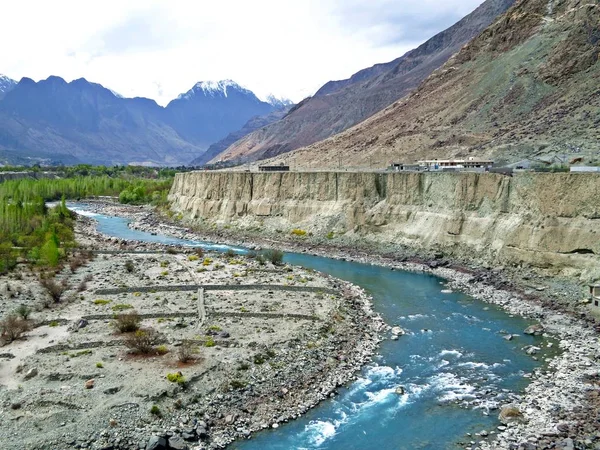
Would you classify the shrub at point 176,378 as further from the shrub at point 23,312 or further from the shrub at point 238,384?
the shrub at point 23,312

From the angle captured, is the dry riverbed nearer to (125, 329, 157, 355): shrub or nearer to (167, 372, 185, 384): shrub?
(167, 372, 185, 384): shrub

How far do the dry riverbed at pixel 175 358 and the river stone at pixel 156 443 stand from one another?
0.11ft

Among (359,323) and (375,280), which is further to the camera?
(375,280)

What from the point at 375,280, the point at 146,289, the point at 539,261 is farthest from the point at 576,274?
the point at 146,289

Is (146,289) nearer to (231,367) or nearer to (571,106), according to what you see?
(231,367)

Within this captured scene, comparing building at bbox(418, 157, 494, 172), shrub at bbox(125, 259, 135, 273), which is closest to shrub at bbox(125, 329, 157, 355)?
shrub at bbox(125, 259, 135, 273)

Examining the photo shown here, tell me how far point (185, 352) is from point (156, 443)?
20.7ft

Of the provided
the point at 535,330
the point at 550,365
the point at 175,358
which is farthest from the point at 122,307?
the point at 535,330

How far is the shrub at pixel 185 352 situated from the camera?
22922 millimetres

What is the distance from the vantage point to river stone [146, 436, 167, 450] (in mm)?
16984

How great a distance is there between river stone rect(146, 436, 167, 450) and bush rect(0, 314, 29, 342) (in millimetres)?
11757

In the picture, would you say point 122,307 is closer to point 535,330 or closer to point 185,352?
point 185,352

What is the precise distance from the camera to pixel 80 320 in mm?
27734

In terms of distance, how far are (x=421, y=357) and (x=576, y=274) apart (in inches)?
635
